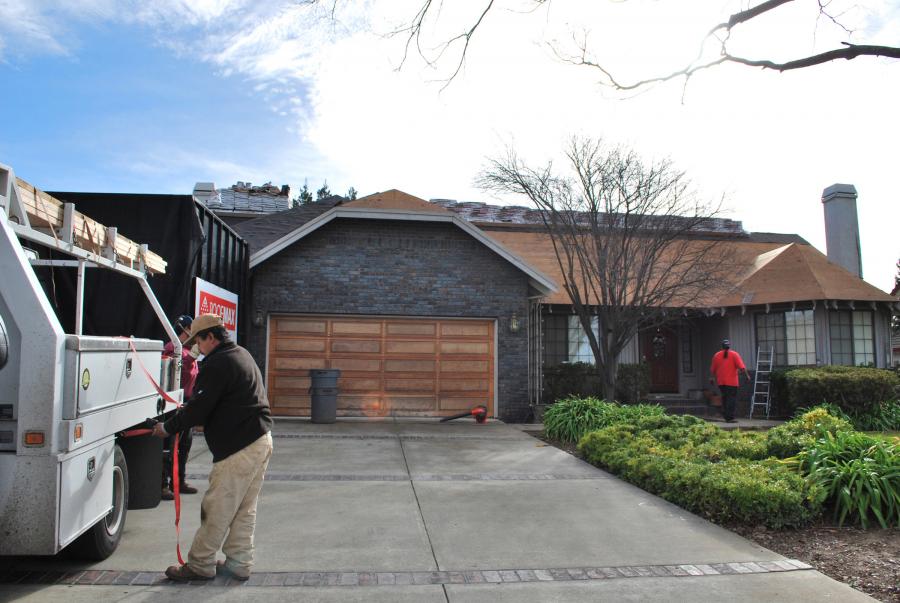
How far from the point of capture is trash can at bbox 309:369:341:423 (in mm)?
12906

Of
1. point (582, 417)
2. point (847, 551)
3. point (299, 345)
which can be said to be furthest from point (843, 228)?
point (847, 551)

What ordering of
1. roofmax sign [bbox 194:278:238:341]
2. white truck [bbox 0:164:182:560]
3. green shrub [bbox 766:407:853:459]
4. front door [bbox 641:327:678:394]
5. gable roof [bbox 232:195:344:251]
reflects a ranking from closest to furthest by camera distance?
white truck [bbox 0:164:182:560] < green shrub [bbox 766:407:853:459] < roofmax sign [bbox 194:278:238:341] < gable roof [bbox 232:195:344:251] < front door [bbox 641:327:678:394]

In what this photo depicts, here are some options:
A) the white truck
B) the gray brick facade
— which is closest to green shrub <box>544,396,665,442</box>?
the gray brick facade

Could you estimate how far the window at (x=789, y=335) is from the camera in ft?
52.0

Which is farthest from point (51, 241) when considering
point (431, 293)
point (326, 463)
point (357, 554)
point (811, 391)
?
point (811, 391)

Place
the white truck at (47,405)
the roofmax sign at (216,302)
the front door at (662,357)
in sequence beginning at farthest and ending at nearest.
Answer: the front door at (662,357)
the roofmax sign at (216,302)
the white truck at (47,405)

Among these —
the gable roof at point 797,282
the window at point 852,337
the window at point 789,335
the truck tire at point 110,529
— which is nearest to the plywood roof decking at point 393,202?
the gable roof at point 797,282

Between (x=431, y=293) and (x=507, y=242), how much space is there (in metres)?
5.38

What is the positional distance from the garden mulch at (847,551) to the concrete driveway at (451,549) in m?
0.21

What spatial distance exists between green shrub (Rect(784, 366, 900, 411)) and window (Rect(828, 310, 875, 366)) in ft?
4.34

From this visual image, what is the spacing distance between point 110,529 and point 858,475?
21.8 ft

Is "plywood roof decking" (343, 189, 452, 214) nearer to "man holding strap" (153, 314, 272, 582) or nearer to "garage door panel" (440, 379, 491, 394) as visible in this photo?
"garage door panel" (440, 379, 491, 394)

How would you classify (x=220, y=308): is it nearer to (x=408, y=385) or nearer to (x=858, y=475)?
(x=408, y=385)

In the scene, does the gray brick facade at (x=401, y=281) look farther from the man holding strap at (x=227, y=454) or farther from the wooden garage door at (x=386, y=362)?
the man holding strap at (x=227, y=454)
